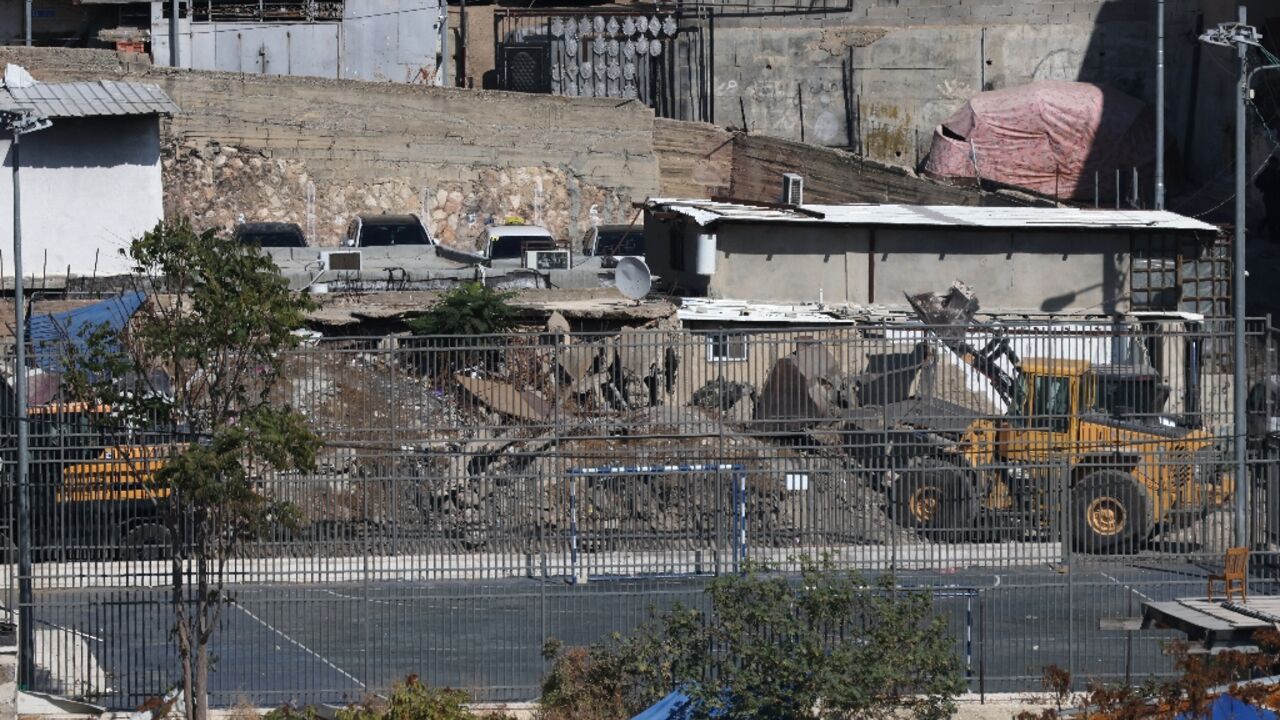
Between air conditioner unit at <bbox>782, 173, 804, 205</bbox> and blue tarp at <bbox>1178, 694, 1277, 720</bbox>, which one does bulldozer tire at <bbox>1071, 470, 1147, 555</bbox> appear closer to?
blue tarp at <bbox>1178, 694, 1277, 720</bbox>

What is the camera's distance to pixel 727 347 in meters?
19.3

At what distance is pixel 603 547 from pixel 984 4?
26.9 metres

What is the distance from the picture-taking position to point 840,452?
1809cm

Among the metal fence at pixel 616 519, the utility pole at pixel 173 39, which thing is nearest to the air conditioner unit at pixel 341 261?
the metal fence at pixel 616 519

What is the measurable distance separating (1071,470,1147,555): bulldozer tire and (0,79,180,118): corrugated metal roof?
18.1 m

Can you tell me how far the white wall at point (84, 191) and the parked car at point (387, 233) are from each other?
372cm

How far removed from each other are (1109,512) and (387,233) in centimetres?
1796

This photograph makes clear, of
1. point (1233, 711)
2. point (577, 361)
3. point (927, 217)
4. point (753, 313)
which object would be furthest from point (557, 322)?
point (1233, 711)

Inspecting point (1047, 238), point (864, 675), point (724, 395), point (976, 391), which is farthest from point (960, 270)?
point (864, 675)

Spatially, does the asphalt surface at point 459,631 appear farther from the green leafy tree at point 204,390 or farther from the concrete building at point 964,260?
the concrete building at point 964,260

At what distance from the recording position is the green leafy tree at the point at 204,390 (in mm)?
12453

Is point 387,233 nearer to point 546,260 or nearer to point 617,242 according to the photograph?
point 546,260

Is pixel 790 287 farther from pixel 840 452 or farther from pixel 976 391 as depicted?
pixel 840 452

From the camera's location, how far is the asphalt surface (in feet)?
46.2
